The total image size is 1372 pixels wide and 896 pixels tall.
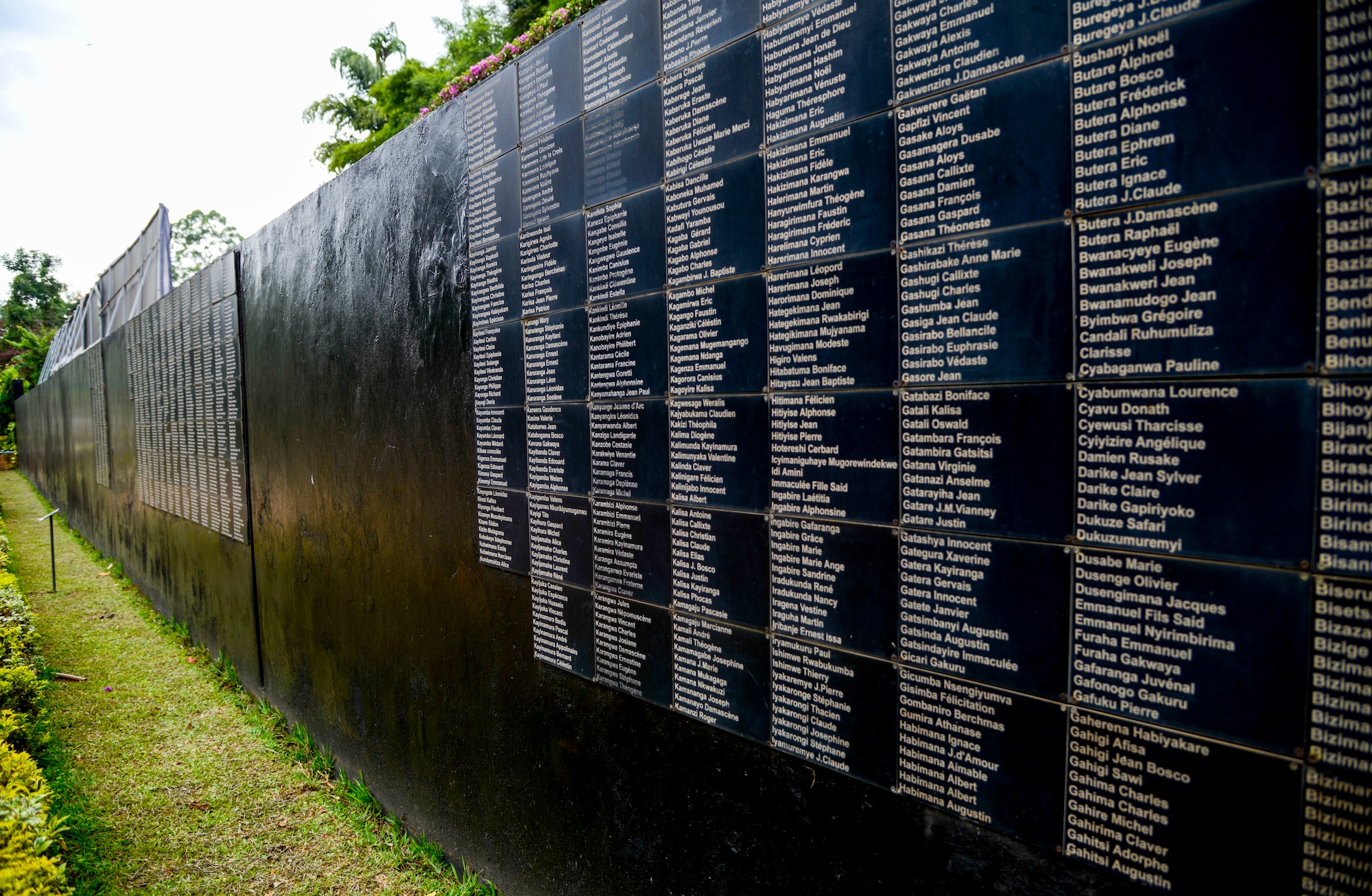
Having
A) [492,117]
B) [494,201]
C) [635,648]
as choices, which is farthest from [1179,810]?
[492,117]

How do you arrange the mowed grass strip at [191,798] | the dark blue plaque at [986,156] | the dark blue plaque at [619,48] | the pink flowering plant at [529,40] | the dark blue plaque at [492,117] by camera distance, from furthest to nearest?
1. the pink flowering plant at [529,40]
2. the mowed grass strip at [191,798]
3. the dark blue plaque at [492,117]
4. the dark blue plaque at [619,48]
5. the dark blue plaque at [986,156]

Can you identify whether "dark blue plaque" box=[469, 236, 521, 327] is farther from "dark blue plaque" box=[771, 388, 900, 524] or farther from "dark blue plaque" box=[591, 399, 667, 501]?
"dark blue plaque" box=[771, 388, 900, 524]

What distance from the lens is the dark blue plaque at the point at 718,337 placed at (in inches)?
82.7

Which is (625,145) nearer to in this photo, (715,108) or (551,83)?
(715,108)

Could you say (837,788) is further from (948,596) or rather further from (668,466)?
(668,466)

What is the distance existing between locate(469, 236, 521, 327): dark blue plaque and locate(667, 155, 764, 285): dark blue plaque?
0.99 meters

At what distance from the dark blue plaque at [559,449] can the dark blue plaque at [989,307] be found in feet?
4.46

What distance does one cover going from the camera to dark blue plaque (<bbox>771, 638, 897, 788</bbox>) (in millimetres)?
1803

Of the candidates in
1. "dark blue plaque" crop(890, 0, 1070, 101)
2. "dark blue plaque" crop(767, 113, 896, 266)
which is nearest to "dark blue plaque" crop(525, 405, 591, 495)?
"dark blue plaque" crop(767, 113, 896, 266)

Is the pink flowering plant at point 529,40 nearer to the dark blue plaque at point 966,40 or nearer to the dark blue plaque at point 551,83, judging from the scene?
the dark blue plaque at point 551,83

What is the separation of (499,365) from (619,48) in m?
1.35

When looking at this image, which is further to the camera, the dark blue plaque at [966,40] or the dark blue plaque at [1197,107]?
the dark blue plaque at [966,40]

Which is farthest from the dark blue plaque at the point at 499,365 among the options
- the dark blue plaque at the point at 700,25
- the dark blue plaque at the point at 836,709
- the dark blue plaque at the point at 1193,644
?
the dark blue plaque at the point at 1193,644

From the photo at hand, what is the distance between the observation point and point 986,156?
1592 mm
